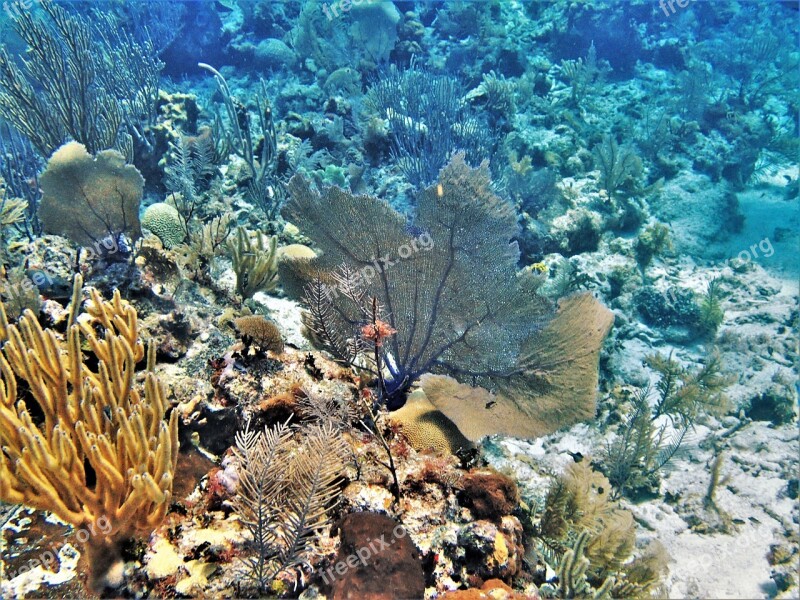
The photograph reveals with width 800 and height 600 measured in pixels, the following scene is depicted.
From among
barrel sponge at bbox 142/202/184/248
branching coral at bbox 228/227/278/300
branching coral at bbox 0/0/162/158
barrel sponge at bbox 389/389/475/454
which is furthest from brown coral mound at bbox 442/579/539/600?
branching coral at bbox 0/0/162/158

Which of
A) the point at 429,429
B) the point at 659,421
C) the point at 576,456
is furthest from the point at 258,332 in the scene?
the point at 659,421

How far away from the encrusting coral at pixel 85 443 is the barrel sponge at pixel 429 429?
57.1 inches

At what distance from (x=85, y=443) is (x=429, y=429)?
77.3 inches

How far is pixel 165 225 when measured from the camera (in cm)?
549

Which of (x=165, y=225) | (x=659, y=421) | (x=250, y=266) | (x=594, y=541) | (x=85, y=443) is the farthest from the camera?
(x=659, y=421)

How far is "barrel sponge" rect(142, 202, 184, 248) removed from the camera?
545cm

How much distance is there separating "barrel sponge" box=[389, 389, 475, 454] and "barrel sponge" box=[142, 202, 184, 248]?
3.89 meters

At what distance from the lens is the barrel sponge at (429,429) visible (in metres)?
3.00

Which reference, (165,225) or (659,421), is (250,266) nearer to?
(165,225)

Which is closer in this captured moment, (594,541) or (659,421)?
(594,541)

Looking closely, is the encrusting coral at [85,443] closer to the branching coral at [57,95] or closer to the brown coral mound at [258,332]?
the brown coral mound at [258,332]

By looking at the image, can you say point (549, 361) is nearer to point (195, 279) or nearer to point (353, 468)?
point (353, 468)

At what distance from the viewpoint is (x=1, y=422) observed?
69.1 inches

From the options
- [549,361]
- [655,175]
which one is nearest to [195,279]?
[549,361]
